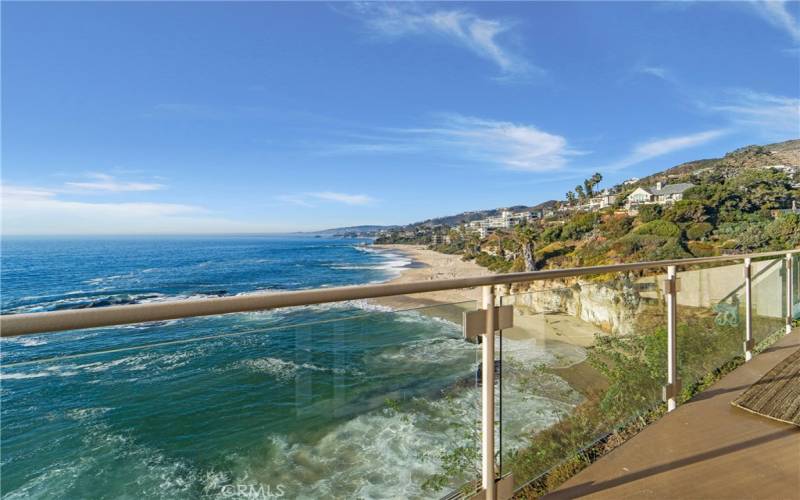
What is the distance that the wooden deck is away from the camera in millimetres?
1652

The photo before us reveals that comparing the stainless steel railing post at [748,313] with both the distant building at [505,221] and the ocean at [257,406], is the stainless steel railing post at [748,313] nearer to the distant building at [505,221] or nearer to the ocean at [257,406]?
the ocean at [257,406]

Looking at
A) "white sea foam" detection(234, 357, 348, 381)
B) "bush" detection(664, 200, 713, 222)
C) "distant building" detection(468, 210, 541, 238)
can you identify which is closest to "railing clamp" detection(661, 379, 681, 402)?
"white sea foam" detection(234, 357, 348, 381)

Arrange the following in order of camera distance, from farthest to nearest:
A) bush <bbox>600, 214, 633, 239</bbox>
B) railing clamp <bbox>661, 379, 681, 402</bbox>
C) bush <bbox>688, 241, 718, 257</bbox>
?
bush <bbox>600, 214, 633, 239</bbox> → bush <bbox>688, 241, 718, 257</bbox> → railing clamp <bbox>661, 379, 681, 402</bbox>

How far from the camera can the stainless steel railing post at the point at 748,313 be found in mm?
3223

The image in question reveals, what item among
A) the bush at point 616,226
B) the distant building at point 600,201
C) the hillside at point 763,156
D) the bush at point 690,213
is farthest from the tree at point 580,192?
the bush at point 690,213

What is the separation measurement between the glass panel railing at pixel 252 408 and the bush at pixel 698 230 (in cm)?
2880

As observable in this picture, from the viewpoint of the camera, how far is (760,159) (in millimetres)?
45844

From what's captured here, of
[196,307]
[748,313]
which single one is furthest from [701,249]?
[196,307]

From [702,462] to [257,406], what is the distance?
2.00 metres

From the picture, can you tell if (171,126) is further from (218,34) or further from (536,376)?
(536,376)

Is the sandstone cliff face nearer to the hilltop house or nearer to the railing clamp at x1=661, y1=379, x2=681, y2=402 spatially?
the railing clamp at x1=661, y1=379, x2=681, y2=402

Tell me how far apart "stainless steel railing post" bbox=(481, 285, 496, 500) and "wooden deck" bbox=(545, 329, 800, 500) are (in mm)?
319

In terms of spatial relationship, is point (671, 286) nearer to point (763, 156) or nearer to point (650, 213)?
point (650, 213)

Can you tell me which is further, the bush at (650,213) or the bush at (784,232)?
the bush at (650,213)
